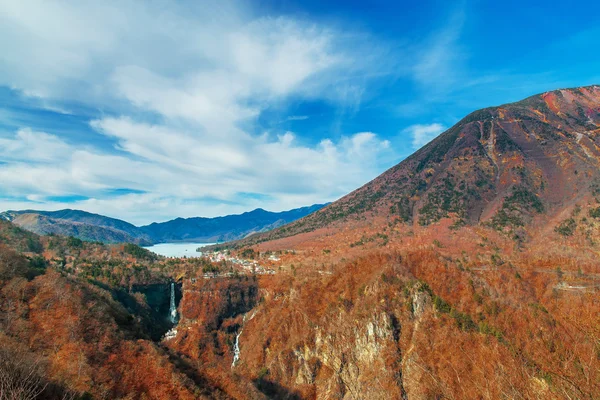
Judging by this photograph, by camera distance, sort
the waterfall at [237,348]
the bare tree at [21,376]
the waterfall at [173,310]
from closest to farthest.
→ 1. the bare tree at [21,376]
2. the waterfall at [237,348]
3. the waterfall at [173,310]

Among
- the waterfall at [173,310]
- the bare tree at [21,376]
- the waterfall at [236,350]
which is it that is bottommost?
the waterfall at [236,350]

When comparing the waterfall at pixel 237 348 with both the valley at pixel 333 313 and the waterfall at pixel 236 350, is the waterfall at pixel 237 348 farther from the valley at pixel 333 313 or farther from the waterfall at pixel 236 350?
the valley at pixel 333 313

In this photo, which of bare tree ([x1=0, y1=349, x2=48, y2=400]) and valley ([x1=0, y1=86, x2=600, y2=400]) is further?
valley ([x1=0, y1=86, x2=600, y2=400])

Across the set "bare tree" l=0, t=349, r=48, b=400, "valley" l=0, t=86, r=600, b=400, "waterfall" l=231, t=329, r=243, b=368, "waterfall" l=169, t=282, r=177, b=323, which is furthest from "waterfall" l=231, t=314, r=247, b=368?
"bare tree" l=0, t=349, r=48, b=400

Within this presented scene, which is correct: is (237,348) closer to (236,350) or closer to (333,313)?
(236,350)

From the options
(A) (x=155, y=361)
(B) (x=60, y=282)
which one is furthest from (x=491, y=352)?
(B) (x=60, y=282)

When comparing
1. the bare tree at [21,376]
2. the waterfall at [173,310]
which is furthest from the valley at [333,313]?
the waterfall at [173,310]

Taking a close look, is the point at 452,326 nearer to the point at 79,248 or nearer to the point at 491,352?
the point at 491,352

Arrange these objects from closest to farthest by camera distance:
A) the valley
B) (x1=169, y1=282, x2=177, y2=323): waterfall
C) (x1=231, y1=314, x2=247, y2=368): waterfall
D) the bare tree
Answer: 1. the bare tree
2. the valley
3. (x1=231, y1=314, x2=247, y2=368): waterfall
4. (x1=169, y1=282, x2=177, y2=323): waterfall

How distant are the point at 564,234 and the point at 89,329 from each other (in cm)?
16887

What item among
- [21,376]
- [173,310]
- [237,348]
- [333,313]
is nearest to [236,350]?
[237,348]

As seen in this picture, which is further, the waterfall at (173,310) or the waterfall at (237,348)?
the waterfall at (173,310)

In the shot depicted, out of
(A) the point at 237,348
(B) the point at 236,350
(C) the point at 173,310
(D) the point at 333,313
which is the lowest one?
(B) the point at 236,350

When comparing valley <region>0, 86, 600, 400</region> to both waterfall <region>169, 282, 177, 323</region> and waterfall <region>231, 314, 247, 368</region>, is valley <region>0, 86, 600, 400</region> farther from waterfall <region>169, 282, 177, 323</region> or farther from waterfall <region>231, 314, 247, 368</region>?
waterfall <region>169, 282, 177, 323</region>
